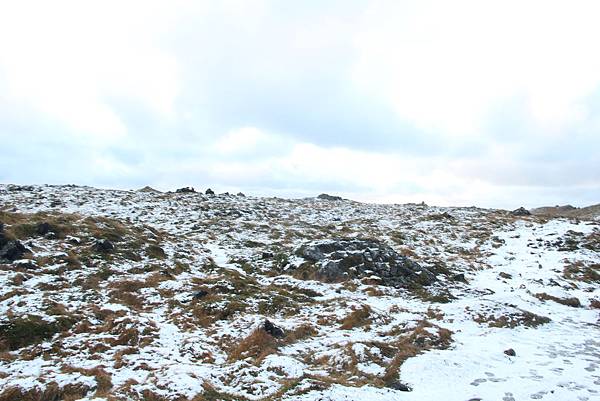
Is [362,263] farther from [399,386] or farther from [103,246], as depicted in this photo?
[103,246]

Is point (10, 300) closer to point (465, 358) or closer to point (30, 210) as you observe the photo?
point (465, 358)

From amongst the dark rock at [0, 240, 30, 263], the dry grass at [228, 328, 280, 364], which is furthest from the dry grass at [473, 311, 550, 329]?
the dark rock at [0, 240, 30, 263]

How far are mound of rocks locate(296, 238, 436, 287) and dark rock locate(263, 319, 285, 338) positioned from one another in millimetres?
8385

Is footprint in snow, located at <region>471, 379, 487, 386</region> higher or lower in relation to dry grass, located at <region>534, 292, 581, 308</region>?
lower

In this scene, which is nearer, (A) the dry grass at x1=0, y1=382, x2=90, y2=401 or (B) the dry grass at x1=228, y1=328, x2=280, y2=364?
(A) the dry grass at x1=0, y1=382, x2=90, y2=401

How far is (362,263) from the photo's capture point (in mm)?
24906

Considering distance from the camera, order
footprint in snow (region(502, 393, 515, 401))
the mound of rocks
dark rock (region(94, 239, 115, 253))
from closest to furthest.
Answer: footprint in snow (region(502, 393, 515, 401)) → dark rock (region(94, 239, 115, 253)) → the mound of rocks

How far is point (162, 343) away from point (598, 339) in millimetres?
17550

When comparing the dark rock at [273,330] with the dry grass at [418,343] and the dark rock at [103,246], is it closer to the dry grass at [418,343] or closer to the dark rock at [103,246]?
the dry grass at [418,343]

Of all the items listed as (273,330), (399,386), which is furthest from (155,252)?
(399,386)

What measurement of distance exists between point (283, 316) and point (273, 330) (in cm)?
266

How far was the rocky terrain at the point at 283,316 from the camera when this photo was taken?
11398mm

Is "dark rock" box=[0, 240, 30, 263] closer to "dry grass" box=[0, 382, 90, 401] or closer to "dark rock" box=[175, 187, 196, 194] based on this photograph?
"dry grass" box=[0, 382, 90, 401]

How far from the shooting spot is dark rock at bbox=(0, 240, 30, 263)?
19105 mm
